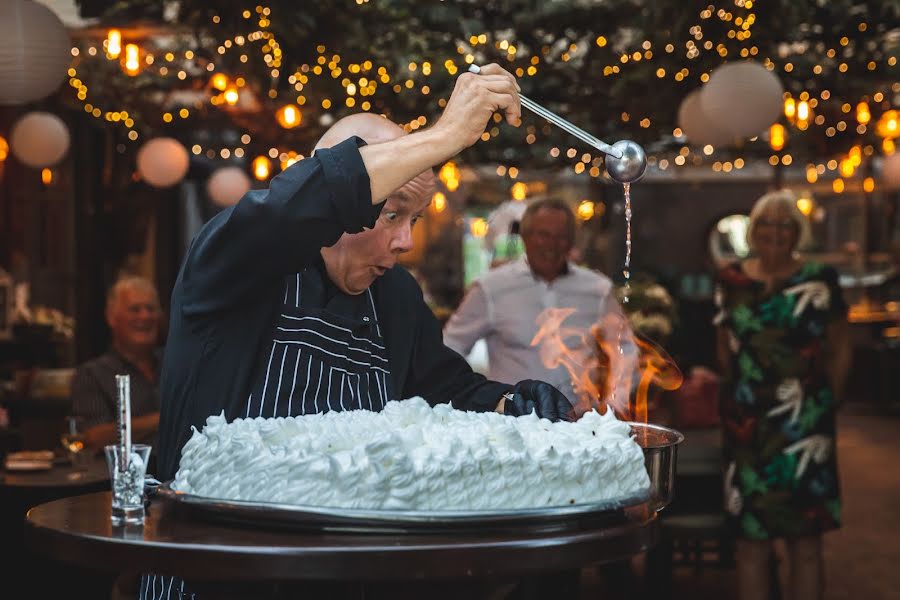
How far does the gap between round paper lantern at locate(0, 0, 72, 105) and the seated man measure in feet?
3.49

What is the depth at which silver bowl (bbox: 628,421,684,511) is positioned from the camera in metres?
1.93

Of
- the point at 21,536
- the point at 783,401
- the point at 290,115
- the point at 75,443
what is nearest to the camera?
the point at 21,536

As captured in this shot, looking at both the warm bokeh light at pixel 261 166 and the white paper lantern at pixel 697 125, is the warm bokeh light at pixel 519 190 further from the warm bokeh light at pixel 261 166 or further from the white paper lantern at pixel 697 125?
the white paper lantern at pixel 697 125

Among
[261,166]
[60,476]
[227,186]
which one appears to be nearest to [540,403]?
[60,476]

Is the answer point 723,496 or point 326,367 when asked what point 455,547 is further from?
point 723,496

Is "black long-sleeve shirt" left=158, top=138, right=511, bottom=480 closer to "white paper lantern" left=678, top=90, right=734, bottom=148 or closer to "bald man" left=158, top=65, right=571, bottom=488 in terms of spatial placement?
"bald man" left=158, top=65, right=571, bottom=488

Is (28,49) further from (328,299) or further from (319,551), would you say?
(319,551)

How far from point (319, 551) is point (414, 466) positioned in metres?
0.20

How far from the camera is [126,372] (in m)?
5.41

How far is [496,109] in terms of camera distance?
1957mm

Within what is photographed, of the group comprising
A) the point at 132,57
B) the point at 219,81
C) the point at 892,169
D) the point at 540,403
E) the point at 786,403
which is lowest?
the point at 786,403

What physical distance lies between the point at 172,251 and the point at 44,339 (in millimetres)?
5267

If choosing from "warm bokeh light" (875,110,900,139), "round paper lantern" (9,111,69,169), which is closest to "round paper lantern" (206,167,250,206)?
"round paper lantern" (9,111,69,169)

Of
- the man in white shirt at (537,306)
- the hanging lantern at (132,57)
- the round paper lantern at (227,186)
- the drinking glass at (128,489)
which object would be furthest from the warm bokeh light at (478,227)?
the drinking glass at (128,489)
